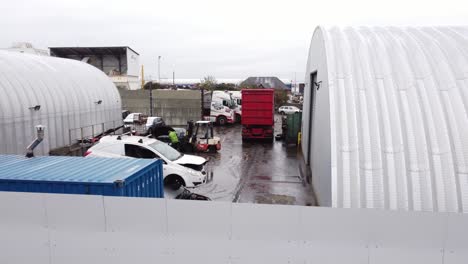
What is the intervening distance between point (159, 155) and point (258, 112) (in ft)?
33.3

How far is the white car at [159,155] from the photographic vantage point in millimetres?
11078

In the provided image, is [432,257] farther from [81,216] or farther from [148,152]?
[148,152]

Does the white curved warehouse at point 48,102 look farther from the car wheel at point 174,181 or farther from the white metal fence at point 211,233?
the white metal fence at point 211,233

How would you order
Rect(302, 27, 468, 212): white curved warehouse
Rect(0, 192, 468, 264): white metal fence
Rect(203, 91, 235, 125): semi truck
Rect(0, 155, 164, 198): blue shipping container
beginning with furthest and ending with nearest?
1. Rect(203, 91, 235, 125): semi truck
2. Rect(302, 27, 468, 212): white curved warehouse
3. Rect(0, 155, 164, 198): blue shipping container
4. Rect(0, 192, 468, 264): white metal fence

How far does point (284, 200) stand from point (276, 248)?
5962 mm

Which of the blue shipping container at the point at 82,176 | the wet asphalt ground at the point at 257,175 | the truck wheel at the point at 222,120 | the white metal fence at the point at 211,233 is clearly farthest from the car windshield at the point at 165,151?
the truck wheel at the point at 222,120

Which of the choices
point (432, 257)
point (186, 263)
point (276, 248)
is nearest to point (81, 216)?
point (186, 263)

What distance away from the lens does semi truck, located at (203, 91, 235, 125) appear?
28.2 meters

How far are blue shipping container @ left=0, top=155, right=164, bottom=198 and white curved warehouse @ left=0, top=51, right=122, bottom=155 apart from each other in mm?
5365

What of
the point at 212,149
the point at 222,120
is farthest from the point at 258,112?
the point at 222,120

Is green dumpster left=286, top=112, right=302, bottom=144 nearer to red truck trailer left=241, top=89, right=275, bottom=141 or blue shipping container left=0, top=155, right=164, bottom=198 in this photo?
red truck trailer left=241, top=89, right=275, bottom=141

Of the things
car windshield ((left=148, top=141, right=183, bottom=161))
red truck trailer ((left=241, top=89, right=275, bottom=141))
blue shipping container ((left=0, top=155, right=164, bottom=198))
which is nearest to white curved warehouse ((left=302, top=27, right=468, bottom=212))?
blue shipping container ((left=0, top=155, right=164, bottom=198))

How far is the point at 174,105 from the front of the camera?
2825 centimetres

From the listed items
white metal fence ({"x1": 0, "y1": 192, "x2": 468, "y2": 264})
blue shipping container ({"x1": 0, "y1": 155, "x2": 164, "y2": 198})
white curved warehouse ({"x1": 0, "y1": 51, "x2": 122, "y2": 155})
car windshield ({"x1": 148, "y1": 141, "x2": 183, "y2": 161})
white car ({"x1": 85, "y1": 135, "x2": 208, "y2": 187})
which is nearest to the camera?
white metal fence ({"x1": 0, "y1": 192, "x2": 468, "y2": 264})
